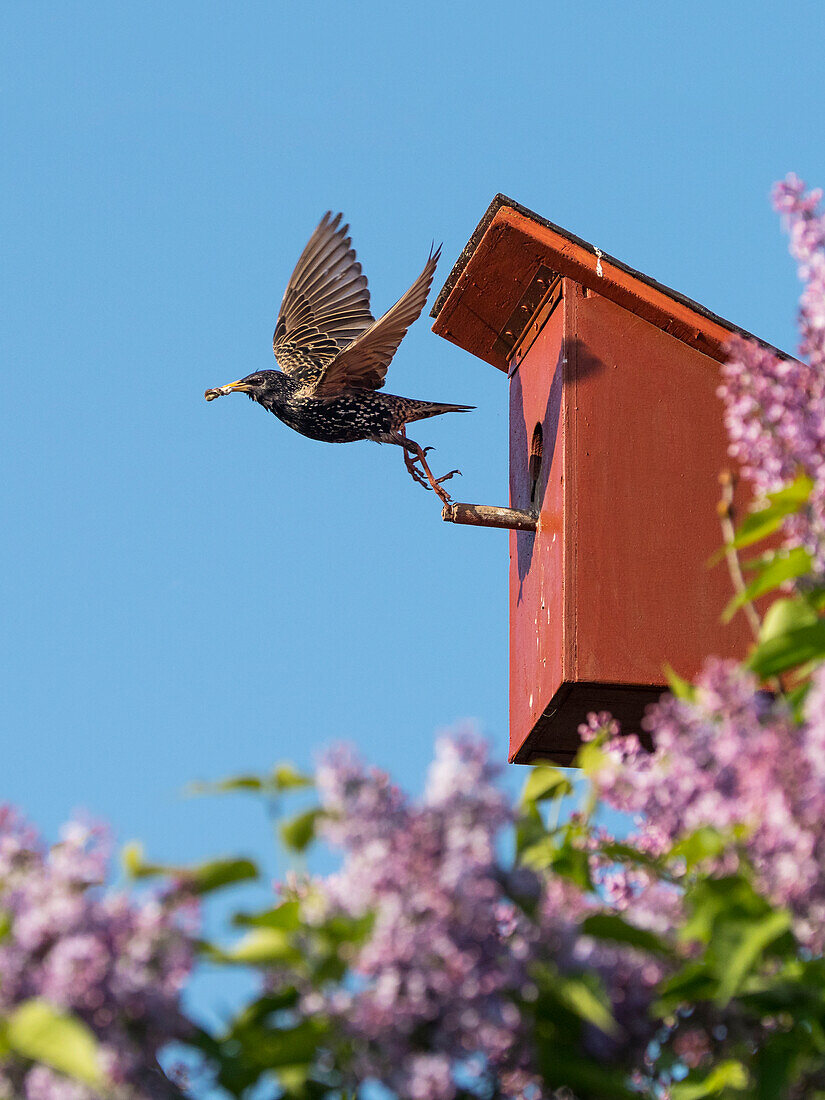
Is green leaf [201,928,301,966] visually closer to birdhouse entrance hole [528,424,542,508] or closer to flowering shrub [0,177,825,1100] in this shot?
flowering shrub [0,177,825,1100]

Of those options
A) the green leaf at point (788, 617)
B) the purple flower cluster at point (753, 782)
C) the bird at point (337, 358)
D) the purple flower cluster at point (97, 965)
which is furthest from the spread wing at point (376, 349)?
the purple flower cluster at point (97, 965)

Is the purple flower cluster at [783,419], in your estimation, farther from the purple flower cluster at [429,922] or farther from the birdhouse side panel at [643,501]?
the birdhouse side panel at [643,501]

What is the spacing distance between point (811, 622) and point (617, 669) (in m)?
2.83

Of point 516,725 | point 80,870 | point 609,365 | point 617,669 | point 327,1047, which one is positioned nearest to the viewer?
point 80,870

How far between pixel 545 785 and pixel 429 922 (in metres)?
0.64

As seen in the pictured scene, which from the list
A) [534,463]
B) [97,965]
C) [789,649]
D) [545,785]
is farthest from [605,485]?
[97,965]

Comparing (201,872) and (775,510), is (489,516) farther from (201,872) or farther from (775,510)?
(201,872)

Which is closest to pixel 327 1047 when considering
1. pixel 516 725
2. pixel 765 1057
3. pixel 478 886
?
pixel 478 886

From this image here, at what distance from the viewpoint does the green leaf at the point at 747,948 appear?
57.4 inches

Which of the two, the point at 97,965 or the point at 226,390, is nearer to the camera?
the point at 97,965

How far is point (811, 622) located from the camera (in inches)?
71.7

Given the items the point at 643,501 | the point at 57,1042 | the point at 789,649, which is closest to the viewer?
the point at 57,1042

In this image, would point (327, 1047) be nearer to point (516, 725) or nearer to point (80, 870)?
point (80, 870)

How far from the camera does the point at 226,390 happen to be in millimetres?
6215
